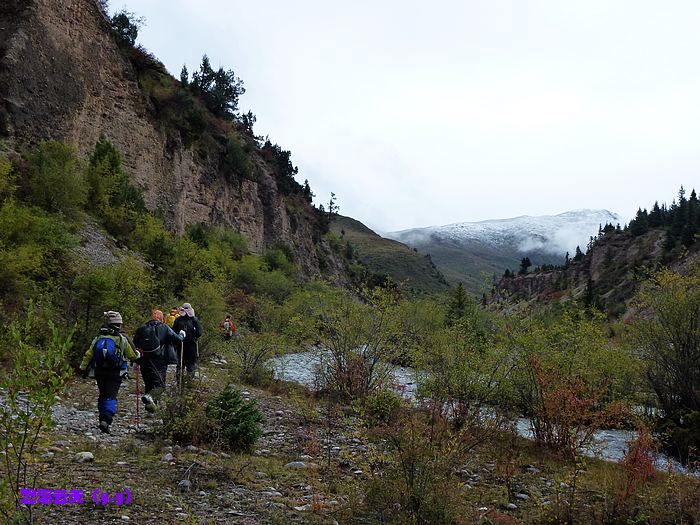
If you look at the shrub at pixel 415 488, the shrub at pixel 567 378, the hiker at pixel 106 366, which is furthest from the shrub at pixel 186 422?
the shrub at pixel 567 378

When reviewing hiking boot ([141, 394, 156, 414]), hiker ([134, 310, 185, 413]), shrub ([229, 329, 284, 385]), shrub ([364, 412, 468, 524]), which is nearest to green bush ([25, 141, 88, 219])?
shrub ([229, 329, 284, 385])

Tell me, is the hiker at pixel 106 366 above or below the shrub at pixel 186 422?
above

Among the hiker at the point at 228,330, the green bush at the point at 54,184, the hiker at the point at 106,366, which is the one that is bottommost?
the hiker at the point at 106,366

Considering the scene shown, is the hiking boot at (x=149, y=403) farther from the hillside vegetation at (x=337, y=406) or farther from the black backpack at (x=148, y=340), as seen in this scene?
the black backpack at (x=148, y=340)

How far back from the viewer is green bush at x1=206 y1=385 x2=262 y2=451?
25.5 feet

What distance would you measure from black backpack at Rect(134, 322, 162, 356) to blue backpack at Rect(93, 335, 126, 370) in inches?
63.3

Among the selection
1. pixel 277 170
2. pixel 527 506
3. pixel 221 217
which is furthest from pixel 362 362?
pixel 277 170

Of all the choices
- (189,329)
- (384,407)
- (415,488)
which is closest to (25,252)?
(189,329)

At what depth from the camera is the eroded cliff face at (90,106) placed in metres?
26.8

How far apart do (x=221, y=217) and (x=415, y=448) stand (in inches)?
1578

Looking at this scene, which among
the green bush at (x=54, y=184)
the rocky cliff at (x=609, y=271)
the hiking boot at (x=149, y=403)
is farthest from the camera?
the rocky cliff at (x=609, y=271)

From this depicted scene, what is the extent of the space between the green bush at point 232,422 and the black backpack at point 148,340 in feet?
6.10

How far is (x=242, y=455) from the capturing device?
300 inches

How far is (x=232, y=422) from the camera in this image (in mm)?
7984
